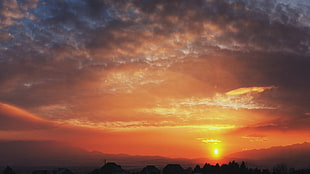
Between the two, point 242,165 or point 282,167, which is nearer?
point 242,165

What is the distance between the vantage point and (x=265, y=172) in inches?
3334

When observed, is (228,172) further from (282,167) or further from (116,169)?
(116,169)

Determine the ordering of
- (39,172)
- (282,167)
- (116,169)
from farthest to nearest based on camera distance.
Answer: (282,167)
(39,172)
(116,169)

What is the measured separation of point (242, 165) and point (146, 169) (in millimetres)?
24795

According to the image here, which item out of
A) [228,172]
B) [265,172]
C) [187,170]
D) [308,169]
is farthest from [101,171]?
[308,169]

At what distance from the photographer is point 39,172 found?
293 feet

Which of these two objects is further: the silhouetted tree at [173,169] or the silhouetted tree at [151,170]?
the silhouetted tree at [173,169]

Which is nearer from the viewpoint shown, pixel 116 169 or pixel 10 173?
pixel 116 169

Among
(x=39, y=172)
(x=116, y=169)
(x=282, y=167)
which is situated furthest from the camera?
(x=282, y=167)

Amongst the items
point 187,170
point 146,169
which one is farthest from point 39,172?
point 187,170

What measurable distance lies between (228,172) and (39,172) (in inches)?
1932

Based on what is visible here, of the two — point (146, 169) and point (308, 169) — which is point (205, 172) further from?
point (308, 169)

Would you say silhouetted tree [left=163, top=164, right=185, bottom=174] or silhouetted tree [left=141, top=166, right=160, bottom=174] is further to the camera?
silhouetted tree [left=163, top=164, right=185, bottom=174]

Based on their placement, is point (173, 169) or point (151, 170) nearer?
point (151, 170)
